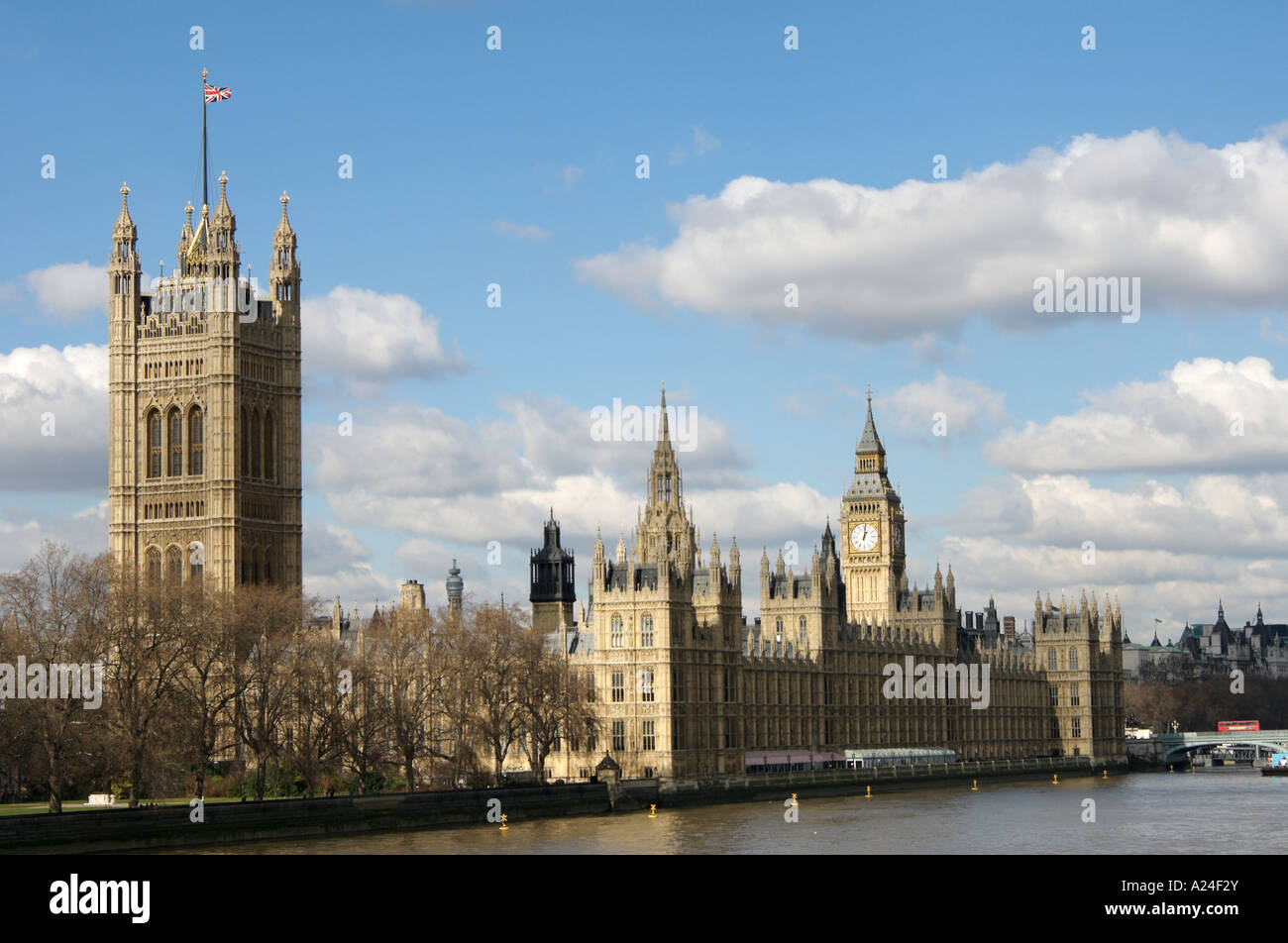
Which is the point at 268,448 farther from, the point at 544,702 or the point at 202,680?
the point at 202,680

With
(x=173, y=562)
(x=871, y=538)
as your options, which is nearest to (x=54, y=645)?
(x=173, y=562)

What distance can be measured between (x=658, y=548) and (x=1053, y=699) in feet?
247

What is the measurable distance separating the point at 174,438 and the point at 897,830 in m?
69.8

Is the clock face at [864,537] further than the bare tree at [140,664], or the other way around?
the clock face at [864,537]

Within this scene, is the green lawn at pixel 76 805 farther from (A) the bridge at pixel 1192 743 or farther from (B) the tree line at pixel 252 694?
(A) the bridge at pixel 1192 743

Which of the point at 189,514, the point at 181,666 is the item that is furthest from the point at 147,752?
the point at 189,514

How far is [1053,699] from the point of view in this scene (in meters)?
181

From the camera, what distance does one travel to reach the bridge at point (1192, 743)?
16850cm

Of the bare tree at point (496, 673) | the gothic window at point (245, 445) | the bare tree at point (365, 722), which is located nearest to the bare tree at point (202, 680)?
the bare tree at point (365, 722)

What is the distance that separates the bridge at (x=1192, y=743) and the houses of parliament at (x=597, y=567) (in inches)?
754

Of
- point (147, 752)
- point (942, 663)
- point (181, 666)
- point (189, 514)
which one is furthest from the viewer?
point (942, 663)

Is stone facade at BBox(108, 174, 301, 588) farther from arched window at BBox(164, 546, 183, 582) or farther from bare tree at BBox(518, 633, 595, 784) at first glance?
bare tree at BBox(518, 633, 595, 784)

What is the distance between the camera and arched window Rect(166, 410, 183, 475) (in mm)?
140750
